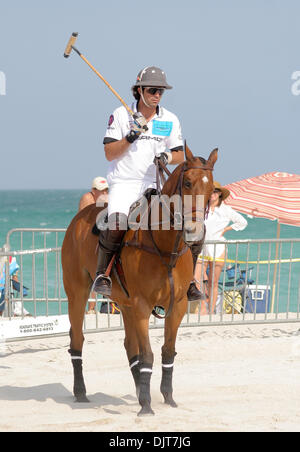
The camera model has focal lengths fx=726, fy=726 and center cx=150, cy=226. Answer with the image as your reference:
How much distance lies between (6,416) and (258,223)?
2952 inches

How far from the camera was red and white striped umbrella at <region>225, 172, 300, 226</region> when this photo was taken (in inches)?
511

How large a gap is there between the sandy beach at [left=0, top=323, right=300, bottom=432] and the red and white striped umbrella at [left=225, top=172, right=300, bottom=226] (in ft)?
7.44

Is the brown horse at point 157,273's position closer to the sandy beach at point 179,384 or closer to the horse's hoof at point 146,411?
the horse's hoof at point 146,411

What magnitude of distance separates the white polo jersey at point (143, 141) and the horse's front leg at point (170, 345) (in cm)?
126

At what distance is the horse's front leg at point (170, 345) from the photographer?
6695mm

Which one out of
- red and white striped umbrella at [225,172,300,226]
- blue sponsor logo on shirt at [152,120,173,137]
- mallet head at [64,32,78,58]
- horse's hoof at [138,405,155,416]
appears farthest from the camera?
red and white striped umbrella at [225,172,300,226]

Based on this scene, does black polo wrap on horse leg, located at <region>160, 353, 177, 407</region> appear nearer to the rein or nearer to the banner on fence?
the rein

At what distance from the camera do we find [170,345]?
696 centimetres

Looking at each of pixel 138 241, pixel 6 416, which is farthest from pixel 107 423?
pixel 138 241

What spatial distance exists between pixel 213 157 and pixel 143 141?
43.4 inches

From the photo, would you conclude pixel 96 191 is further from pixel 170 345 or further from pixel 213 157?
pixel 213 157

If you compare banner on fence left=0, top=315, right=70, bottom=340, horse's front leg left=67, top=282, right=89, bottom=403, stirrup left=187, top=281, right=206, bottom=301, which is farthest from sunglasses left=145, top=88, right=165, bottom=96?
banner on fence left=0, top=315, right=70, bottom=340

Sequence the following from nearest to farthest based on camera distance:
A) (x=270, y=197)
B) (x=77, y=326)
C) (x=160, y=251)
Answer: (x=160, y=251), (x=77, y=326), (x=270, y=197)

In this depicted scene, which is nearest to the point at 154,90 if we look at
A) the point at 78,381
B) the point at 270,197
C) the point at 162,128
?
the point at 162,128
